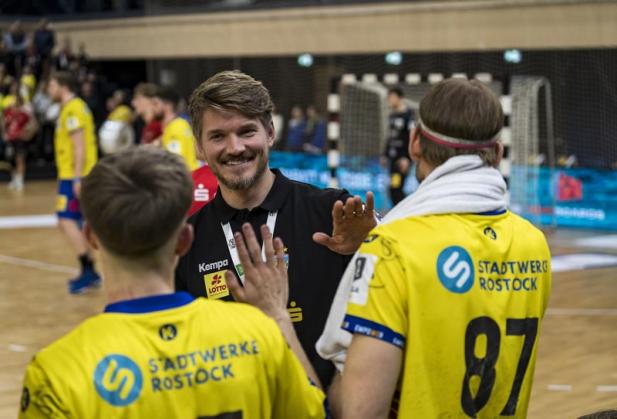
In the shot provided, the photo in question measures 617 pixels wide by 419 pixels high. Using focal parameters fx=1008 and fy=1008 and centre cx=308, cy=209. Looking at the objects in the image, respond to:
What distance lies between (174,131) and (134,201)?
7148 mm

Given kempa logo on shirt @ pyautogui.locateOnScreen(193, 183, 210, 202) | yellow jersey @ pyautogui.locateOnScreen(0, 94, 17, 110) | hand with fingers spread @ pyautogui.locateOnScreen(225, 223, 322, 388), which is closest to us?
hand with fingers spread @ pyautogui.locateOnScreen(225, 223, 322, 388)

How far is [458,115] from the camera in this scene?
244 centimetres

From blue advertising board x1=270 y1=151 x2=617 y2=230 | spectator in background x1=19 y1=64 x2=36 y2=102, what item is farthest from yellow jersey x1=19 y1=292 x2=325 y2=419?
spectator in background x1=19 y1=64 x2=36 y2=102

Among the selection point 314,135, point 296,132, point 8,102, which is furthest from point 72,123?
point 8,102

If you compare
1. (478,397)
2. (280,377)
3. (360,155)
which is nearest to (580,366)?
(478,397)

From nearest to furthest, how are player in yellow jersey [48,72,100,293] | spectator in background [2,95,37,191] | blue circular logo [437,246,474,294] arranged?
blue circular logo [437,246,474,294] → player in yellow jersey [48,72,100,293] → spectator in background [2,95,37,191]

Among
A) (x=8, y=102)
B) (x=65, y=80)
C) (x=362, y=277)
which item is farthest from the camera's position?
(x=8, y=102)

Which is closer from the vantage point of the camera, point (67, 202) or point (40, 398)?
point (40, 398)

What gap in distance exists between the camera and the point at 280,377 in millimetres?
2125

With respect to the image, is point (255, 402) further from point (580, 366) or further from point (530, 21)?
point (530, 21)

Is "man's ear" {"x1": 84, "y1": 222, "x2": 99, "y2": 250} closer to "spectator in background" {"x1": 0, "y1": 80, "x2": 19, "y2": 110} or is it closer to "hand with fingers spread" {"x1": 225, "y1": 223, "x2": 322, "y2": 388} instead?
"hand with fingers spread" {"x1": 225, "y1": 223, "x2": 322, "y2": 388}

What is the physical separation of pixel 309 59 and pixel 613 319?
1404cm

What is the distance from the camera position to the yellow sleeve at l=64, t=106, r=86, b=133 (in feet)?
33.2

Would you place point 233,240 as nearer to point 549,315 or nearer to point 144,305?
point 144,305
